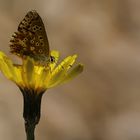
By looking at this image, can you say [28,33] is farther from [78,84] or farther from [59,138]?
[78,84]

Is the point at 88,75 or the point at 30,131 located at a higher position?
the point at 30,131

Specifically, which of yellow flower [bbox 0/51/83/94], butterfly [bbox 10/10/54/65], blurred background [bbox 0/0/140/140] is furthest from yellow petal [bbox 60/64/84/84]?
blurred background [bbox 0/0/140/140]

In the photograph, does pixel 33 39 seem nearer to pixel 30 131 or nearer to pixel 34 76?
pixel 34 76

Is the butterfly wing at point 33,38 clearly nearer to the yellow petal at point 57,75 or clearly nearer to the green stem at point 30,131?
the yellow petal at point 57,75

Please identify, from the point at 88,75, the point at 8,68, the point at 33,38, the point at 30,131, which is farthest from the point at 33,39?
the point at 88,75

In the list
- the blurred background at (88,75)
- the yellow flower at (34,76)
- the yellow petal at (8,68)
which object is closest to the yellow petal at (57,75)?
the yellow flower at (34,76)

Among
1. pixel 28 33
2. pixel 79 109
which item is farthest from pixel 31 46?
pixel 79 109
